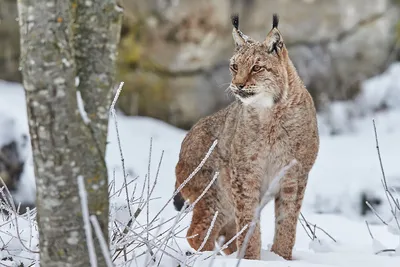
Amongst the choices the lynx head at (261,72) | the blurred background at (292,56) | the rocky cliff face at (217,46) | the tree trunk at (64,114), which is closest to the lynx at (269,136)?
the lynx head at (261,72)

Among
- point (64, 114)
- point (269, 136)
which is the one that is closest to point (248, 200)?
point (269, 136)

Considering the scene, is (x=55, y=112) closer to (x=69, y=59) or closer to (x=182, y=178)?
(x=69, y=59)

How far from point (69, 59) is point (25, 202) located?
5181mm

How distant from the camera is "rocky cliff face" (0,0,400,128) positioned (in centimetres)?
877

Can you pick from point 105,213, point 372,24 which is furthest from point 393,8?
point 105,213

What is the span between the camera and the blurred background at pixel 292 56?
8.62 metres

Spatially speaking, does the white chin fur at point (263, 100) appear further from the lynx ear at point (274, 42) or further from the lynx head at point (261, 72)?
the lynx ear at point (274, 42)

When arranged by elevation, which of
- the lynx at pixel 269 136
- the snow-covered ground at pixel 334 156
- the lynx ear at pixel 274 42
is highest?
the lynx ear at pixel 274 42

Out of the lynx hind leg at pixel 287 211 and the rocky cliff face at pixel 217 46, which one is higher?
the rocky cliff face at pixel 217 46

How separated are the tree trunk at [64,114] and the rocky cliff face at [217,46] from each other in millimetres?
6413

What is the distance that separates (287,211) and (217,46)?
17.2 ft

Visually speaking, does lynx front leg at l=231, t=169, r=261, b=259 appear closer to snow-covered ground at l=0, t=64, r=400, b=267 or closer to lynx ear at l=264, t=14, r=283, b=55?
lynx ear at l=264, t=14, r=283, b=55

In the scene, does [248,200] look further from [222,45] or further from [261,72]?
[222,45]

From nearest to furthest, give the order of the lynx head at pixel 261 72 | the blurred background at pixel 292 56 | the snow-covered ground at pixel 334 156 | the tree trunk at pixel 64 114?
the tree trunk at pixel 64 114 < the lynx head at pixel 261 72 < the snow-covered ground at pixel 334 156 < the blurred background at pixel 292 56
